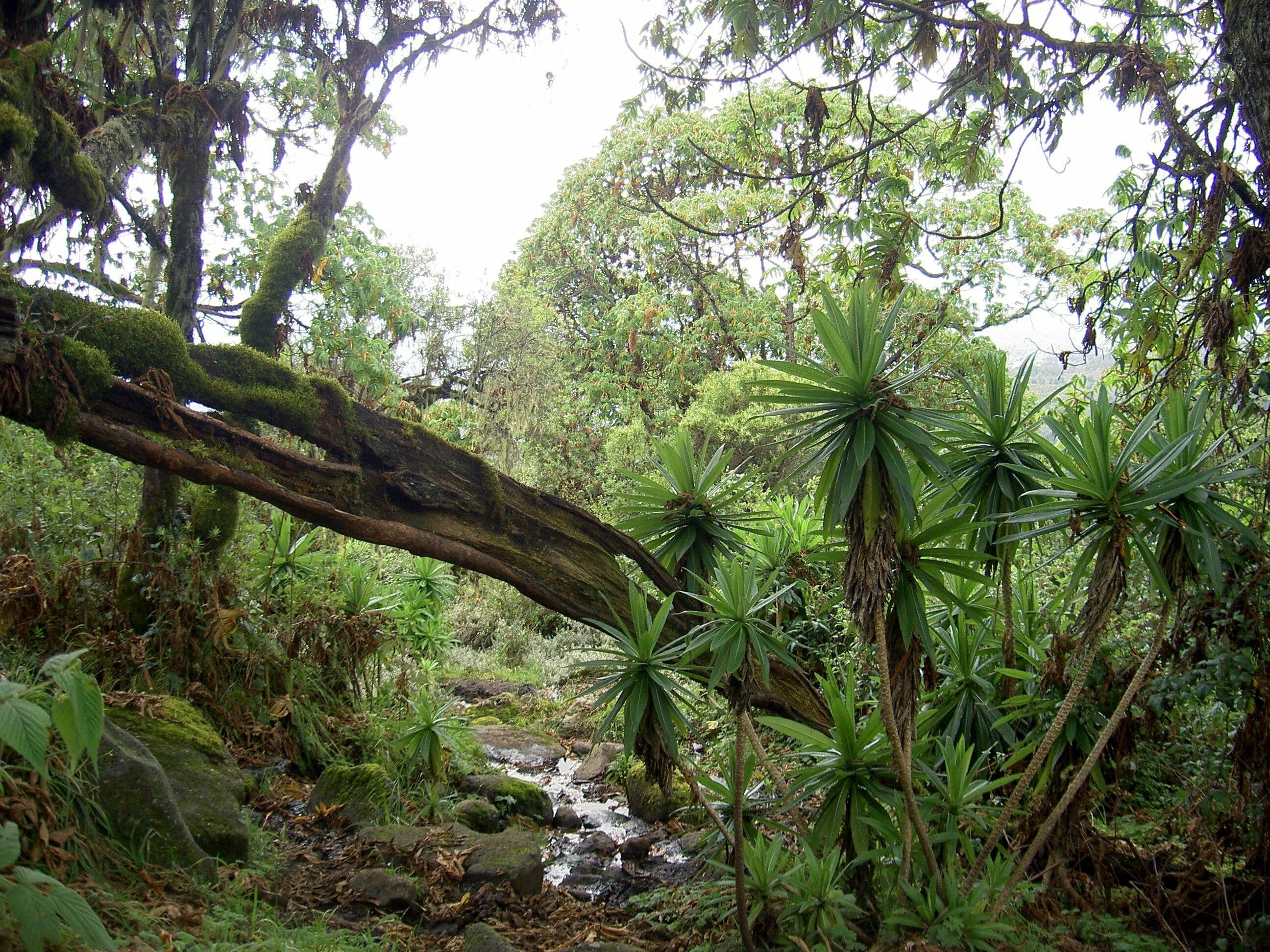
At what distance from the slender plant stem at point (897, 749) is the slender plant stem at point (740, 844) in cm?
61

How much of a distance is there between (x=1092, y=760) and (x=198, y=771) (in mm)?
4120

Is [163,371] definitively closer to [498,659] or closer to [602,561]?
[602,561]

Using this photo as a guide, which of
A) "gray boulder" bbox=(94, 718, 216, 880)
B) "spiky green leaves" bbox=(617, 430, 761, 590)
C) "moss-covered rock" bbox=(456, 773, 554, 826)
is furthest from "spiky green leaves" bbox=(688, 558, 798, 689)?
"moss-covered rock" bbox=(456, 773, 554, 826)

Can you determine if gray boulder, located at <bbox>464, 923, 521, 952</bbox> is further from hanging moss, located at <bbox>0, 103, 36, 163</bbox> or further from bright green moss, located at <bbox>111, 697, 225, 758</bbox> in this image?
hanging moss, located at <bbox>0, 103, 36, 163</bbox>

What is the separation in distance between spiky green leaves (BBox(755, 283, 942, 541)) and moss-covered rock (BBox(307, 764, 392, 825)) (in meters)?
3.46

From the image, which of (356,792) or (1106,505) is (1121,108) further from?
(356,792)

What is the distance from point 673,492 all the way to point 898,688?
1.51 metres

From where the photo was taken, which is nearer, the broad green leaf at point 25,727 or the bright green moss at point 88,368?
the broad green leaf at point 25,727

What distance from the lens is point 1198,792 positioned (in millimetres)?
3949

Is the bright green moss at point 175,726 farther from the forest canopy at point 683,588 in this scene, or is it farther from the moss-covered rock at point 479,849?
the moss-covered rock at point 479,849

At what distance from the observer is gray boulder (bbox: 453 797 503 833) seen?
5559mm

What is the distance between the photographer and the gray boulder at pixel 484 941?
3.90 metres

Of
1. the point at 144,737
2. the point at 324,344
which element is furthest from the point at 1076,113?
the point at 324,344

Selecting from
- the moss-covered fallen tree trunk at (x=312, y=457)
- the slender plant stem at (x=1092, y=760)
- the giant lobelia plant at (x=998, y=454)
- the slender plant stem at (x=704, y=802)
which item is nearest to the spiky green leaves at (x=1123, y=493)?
the slender plant stem at (x=1092, y=760)
